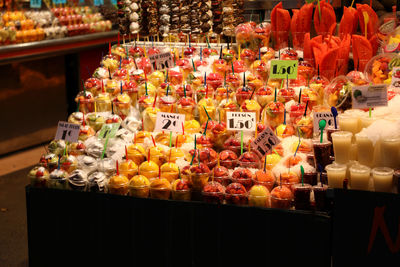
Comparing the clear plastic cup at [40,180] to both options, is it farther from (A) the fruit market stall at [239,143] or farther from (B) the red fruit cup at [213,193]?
(B) the red fruit cup at [213,193]

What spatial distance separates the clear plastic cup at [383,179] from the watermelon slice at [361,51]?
1.37 metres

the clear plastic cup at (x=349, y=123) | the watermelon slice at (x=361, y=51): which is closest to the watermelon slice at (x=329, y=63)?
the watermelon slice at (x=361, y=51)

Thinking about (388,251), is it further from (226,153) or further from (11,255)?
(11,255)

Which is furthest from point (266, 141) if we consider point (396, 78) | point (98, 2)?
point (98, 2)

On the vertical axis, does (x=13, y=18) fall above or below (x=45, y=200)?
above

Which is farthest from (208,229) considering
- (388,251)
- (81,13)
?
(81,13)

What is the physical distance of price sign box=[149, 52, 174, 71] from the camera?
366 cm

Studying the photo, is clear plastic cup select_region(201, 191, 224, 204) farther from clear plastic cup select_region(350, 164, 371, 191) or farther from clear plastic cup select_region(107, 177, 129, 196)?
clear plastic cup select_region(350, 164, 371, 191)

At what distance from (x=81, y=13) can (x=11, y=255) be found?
386 cm

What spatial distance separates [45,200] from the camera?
270 centimetres

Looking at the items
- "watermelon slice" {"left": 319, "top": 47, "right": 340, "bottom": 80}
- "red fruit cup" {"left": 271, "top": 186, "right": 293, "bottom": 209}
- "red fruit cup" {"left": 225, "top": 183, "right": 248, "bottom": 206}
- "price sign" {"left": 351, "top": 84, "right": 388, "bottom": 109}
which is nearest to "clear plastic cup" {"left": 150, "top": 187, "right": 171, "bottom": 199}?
"red fruit cup" {"left": 225, "top": 183, "right": 248, "bottom": 206}

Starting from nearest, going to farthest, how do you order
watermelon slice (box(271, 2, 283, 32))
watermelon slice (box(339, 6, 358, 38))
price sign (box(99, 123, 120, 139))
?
price sign (box(99, 123, 120, 139)) → watermelon slice (box(339, 6, 358, 38)) → watermelon slice (box(271, 2, 283, 32))

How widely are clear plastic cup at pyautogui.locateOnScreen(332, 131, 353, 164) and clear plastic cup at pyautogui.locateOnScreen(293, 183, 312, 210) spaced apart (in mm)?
186

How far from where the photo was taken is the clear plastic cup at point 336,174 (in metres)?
2.26
